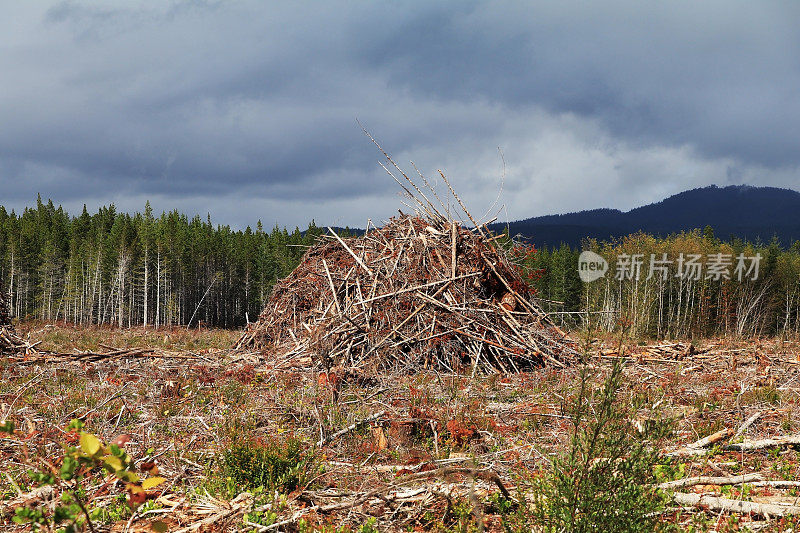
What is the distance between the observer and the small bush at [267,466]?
14.8 ft

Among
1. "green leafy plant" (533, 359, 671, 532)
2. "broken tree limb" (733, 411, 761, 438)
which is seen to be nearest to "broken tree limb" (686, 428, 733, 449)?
"broken tree limb" (733, 411, 761, 438)

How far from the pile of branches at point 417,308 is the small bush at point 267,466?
4449mm

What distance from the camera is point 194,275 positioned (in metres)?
70.5

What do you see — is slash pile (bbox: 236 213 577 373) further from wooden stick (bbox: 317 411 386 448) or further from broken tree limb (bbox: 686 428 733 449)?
broken tree limb (bbox: 686 428 733 449)

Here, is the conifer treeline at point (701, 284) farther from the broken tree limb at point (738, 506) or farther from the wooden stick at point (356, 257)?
the broken tree limb at point (738, 506)

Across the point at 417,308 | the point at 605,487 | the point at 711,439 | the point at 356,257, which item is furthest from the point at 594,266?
the point at 605,487

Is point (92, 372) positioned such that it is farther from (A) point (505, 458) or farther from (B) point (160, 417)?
(A) point (505, 458)

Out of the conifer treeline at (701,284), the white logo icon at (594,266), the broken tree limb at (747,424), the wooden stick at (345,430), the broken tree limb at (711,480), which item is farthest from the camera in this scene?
the white logo icon at (594,266)

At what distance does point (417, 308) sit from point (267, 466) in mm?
6427

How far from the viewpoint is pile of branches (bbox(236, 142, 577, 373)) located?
10344 mm

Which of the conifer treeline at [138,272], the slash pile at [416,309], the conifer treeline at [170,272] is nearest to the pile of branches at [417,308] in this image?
the slash pile at [416,309]

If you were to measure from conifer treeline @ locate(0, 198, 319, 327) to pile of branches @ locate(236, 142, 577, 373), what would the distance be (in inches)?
1897

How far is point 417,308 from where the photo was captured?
1077 centimetres

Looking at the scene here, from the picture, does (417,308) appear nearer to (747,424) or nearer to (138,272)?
(747,424)
